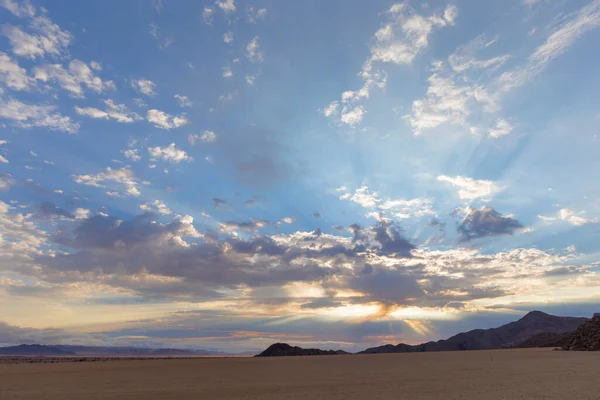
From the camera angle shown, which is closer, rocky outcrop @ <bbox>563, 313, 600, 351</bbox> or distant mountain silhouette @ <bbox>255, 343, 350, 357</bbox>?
rocky outcrop @ <bbox>563, 313, 600, 351</bbox>

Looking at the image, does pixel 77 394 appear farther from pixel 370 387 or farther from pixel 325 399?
pixel 370 387

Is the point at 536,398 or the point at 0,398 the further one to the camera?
the point at 0,398

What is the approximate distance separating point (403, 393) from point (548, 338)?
5414 inches

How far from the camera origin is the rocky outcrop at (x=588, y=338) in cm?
5153

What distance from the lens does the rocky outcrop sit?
5153cm

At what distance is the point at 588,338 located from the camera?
54219 mm

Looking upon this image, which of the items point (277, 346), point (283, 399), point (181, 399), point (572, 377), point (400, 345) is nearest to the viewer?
point (283, 399)

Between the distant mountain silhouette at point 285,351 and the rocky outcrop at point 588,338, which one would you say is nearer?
the rocky outcrop at point 588,338

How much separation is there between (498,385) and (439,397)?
18.5 ft

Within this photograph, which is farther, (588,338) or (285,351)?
(285,351)

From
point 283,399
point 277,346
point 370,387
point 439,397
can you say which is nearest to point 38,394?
point 283,399

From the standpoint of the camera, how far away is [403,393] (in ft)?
65.4

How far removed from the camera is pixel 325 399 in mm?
19156

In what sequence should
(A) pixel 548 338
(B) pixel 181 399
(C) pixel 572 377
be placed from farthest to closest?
1. (A) pixel 548 338
2. (C) pixel 572 377
3. (B) pixel 181 399
